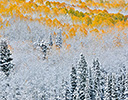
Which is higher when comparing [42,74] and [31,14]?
[31,14]

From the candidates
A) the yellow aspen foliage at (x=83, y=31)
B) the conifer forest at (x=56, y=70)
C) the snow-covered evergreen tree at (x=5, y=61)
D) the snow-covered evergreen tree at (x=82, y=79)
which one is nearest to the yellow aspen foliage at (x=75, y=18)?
the yellow aspen foliage at (x=83, y=31)

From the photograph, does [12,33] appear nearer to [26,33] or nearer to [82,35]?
[26,33]

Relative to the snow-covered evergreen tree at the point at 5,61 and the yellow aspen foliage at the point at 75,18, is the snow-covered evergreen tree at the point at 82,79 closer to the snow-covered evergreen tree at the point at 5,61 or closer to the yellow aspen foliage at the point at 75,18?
the snow-covered evergreen tree at the point at 5,61

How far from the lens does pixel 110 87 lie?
31.7 meters

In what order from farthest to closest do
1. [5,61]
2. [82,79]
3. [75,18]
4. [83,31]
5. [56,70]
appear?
[75,18] → [83,31] → [56,70] → [82,79] → [5,61]

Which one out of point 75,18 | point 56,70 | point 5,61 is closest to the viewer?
point 5,61

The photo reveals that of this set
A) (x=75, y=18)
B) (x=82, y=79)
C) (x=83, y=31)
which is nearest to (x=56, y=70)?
(x=82, y=79)

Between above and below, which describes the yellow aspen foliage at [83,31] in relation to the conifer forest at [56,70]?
above

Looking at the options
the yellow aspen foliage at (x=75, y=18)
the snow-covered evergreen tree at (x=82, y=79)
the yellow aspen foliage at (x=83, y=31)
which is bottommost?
the snow-covered evergreen tree at (x=82, y=79)

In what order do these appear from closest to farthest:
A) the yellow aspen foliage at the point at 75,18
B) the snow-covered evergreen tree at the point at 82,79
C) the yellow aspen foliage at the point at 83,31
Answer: the snow-covered evergreen tree at the point at 82,79, the yellow aspen foliage at the point at 83,31, the yellow aspen foliage at the point at 75,18

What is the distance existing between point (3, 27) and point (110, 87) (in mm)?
113524

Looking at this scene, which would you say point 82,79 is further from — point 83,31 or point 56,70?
point 83,31

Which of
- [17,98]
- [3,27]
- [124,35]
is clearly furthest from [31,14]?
[17,98]

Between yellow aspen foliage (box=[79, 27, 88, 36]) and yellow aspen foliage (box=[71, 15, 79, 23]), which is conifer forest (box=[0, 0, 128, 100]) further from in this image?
yellow aspen foliage (box=[71, 15, 79, 23])
